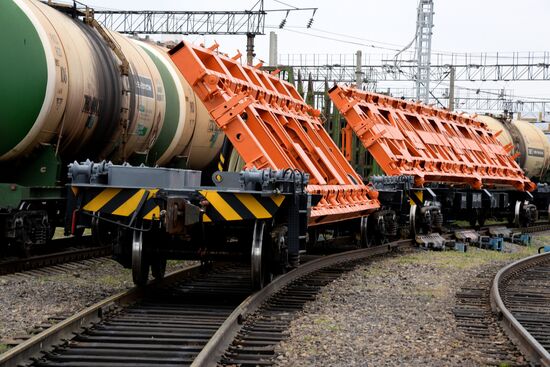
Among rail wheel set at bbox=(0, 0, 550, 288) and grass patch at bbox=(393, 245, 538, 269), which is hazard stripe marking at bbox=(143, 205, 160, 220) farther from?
grass patch at bbox=(393, 245, 538, 269)

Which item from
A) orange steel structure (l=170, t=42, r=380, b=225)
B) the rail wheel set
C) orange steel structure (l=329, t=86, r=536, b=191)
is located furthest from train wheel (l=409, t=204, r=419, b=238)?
orange steel structure (l=170, t=42, r=380, b=225)

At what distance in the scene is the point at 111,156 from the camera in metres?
12.1

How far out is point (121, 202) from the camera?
8.07 meters

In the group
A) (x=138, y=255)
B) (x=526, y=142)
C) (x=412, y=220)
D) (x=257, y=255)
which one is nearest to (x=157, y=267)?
(x=138, y=255)

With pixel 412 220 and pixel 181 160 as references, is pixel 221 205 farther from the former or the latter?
pixel 412 220

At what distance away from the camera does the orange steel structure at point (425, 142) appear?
16250mm

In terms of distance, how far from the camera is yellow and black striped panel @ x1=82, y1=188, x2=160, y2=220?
25.9ft

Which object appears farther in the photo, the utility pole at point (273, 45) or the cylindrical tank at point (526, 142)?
the utility pole at point (273, 45)

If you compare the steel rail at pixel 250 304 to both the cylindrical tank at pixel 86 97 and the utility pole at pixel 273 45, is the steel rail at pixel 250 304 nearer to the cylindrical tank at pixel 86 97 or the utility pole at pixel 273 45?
the cylindrical tank at pixel 86 97

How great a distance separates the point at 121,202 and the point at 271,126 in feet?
10.6

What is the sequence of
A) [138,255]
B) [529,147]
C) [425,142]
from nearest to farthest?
[138,255], [425,142], [529,147]

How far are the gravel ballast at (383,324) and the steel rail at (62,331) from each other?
1.67m

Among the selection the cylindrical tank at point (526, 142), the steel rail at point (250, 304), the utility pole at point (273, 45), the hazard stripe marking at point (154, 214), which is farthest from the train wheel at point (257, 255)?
the utility pole at point (273, 45)

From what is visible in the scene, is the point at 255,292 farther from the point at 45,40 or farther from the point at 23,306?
the point at 45,40
